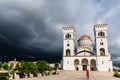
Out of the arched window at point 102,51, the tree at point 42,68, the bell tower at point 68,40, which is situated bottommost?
the tree at point 42,68

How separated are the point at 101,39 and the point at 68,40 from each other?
40.0 feet

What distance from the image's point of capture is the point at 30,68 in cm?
4288

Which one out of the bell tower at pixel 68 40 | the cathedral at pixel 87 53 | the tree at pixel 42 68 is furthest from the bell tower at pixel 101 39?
the tree at pixel 42 68

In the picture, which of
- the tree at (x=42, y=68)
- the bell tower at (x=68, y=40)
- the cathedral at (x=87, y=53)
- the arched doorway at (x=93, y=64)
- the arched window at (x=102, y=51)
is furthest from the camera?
the bell tower at (x=68, y=40)

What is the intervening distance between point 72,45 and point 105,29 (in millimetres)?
13396

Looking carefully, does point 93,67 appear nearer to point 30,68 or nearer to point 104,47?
point 104,47

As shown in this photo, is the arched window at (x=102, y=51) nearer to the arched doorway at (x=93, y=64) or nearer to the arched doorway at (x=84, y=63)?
the arched doorway at (x=93, y=64)

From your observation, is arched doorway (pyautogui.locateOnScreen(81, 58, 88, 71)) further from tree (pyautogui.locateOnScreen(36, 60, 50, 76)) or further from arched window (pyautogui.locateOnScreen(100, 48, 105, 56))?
tree (pyautogui.locateOnScreen(36, 60, 50, 76))

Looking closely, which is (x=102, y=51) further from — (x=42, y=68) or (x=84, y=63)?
(x=42, y=68)

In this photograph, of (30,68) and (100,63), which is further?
(100,63)

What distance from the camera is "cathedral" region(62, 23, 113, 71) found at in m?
62.9

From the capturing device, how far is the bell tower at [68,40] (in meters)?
67.8

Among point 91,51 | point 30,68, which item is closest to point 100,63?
point 91,51

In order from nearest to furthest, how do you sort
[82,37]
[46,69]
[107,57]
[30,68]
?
[30,68] → [46,69] → [107,57] → [82,37]
